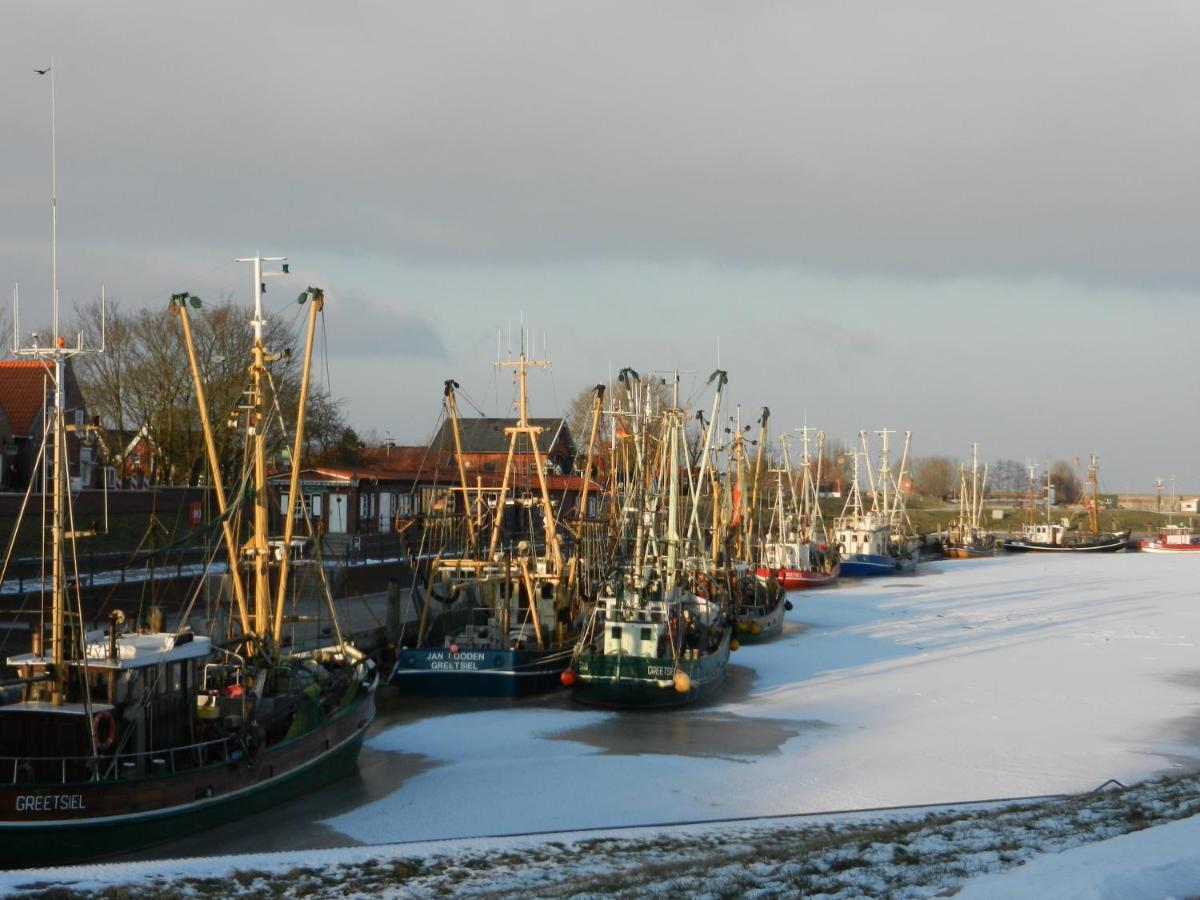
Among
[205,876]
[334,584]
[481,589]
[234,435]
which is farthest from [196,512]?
[205,876]

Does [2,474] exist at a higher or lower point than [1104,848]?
higher

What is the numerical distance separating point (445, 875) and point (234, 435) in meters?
57.0

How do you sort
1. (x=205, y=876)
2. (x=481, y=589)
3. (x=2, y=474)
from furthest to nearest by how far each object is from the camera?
(x=2, y=474), (x=481, y=589), (x=205, y=876)

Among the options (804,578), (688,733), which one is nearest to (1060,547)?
(804,578)

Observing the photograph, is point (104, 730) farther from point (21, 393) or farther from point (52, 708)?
point (21, 393)

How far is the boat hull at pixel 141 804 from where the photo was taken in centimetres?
1978

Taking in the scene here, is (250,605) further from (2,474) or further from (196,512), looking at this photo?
(2,474)

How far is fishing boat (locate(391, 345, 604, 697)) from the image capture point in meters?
38.0

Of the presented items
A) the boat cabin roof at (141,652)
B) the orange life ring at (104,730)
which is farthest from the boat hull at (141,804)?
the boat cabin roof at (141,652)

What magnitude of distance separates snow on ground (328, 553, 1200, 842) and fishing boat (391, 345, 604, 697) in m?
2.23

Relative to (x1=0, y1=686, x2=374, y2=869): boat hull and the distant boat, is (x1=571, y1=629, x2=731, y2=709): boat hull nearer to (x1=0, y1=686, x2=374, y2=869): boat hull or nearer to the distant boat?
(x1=0, y1=686, x2=374, y2=869): boat hull

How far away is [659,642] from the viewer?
38.9m

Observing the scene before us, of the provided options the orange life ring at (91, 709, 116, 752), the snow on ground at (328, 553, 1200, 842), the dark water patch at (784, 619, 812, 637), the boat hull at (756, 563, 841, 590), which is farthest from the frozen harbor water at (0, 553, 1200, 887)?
the boat hull at (756, 563, 841, 590)

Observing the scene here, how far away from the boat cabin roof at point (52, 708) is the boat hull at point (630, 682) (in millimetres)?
17027
